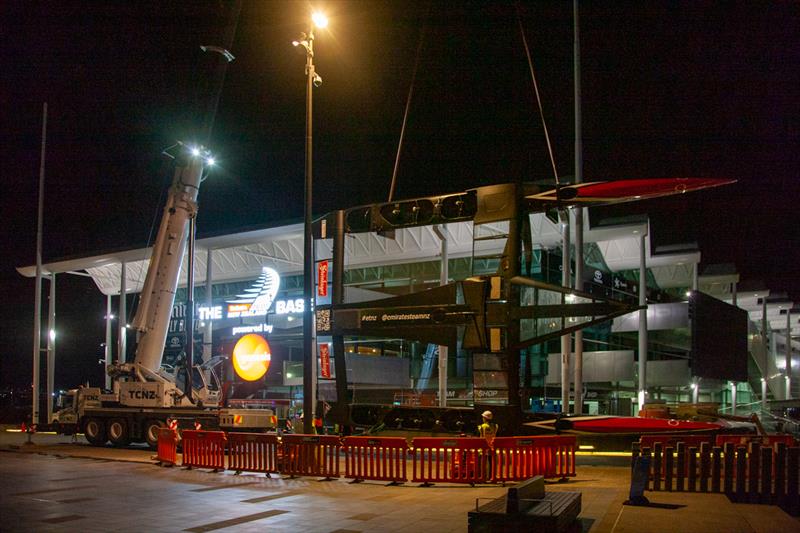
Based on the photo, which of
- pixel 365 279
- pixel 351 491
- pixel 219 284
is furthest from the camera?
pixel 219 284

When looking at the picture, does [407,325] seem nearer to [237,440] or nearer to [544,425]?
[544,425]

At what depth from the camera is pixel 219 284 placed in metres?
61.1

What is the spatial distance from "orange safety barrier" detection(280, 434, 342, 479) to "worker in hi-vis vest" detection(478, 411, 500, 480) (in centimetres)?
337

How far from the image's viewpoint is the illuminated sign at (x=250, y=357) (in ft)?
78.5

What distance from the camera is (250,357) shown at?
79.3 feet

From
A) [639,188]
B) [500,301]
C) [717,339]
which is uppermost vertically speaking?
[639,188]

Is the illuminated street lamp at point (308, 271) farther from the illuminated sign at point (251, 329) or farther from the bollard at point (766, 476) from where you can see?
the illuminated sign at point (251, 329)

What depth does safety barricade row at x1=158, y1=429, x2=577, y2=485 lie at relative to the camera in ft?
46.9

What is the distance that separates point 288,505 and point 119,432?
1574 centimetres

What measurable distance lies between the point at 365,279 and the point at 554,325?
107 feet

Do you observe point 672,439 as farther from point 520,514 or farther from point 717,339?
point 717,339

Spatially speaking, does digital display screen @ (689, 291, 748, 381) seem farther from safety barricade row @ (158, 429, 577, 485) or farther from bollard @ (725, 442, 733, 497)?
bollard @ (725, 442, 733, 497)

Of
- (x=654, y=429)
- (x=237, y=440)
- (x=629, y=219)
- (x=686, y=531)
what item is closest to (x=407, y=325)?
(x=237, y=440)

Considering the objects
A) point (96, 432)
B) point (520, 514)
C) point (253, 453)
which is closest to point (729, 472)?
point (520, 514)
